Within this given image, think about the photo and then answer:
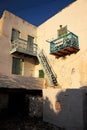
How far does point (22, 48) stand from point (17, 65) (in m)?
1.82

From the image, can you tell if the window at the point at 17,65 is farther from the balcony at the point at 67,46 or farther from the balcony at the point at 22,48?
the balcony at the point at 67,46

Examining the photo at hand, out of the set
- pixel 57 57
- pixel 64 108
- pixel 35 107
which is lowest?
pixel 35 107

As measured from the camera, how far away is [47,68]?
44.9 ft

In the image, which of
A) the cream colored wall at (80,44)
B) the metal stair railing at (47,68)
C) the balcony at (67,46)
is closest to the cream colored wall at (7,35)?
the metal stair railing at (47,68)

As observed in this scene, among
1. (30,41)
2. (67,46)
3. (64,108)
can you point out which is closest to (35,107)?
(64,108)

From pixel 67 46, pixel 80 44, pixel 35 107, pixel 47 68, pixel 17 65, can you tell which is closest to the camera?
pixel 35 107

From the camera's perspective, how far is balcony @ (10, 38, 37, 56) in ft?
44.5

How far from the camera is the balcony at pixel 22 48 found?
44.5 ft

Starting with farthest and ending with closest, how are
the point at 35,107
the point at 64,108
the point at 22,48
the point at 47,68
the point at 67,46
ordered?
the point at 22,48 → the point at 47,68 → the point at 67,46 → the point at 35,107 → the point at 64,108

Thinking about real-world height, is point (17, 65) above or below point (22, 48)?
below

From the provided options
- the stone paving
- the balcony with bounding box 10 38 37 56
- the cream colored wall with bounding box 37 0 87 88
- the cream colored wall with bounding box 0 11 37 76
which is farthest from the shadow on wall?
the balcony with bounding box 10 38 37 56

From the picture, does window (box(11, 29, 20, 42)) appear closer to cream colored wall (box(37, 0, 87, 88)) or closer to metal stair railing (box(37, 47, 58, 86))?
metal stair railing (box(37, 47, 58, 86))

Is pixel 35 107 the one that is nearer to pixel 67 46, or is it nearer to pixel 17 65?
pixel 17 65

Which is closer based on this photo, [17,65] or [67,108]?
[67,108]
